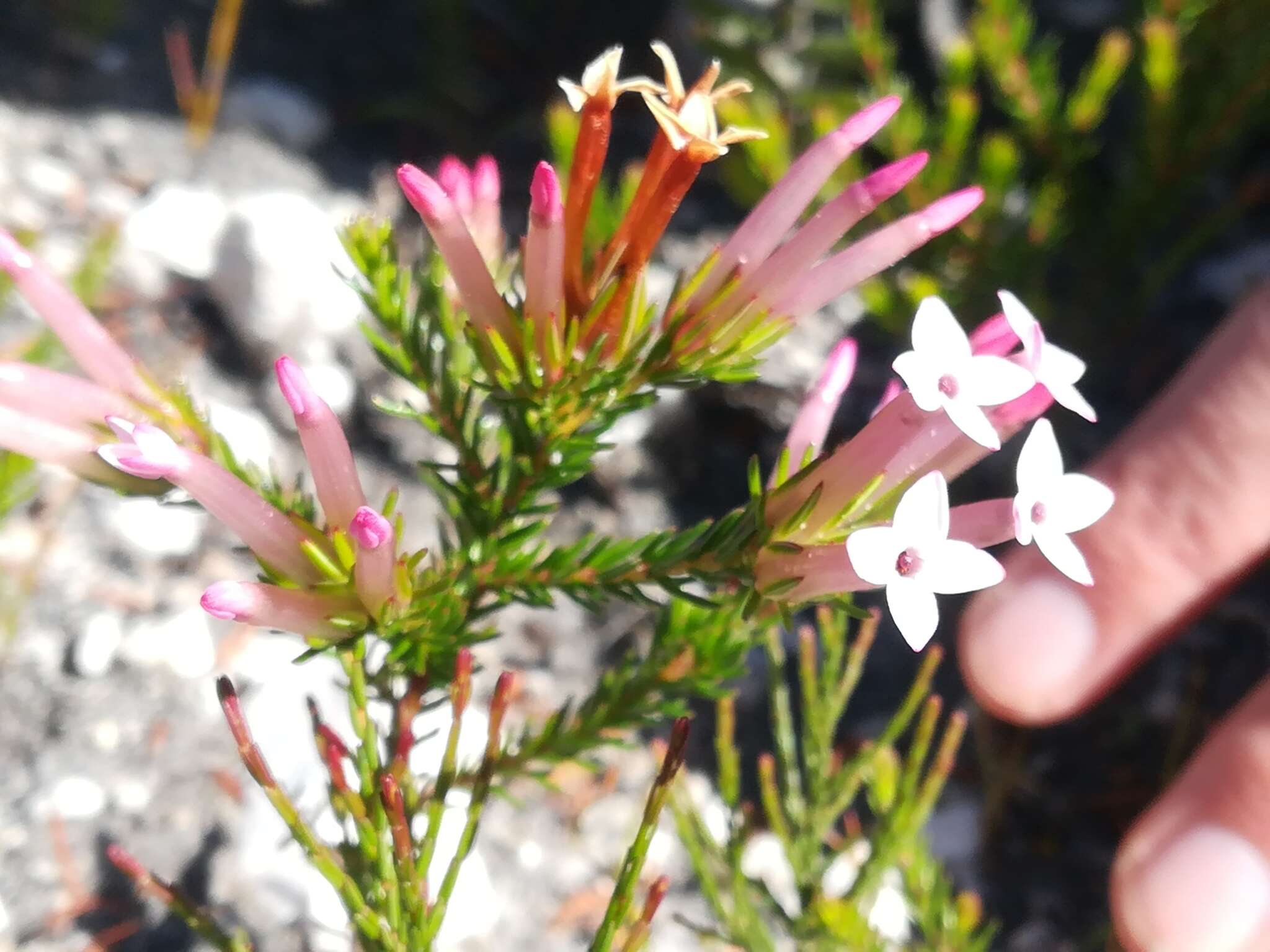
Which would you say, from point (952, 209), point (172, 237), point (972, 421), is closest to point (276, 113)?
point (172, 237)

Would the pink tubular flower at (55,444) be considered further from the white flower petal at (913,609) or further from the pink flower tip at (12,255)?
the white flower petal at (913,609)

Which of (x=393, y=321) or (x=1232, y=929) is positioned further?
(x=1232, y=929)

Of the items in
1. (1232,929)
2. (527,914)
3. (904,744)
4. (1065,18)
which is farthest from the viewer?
(1065,18)

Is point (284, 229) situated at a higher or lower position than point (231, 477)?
lower

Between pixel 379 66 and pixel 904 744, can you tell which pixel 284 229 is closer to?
pixel 379 66

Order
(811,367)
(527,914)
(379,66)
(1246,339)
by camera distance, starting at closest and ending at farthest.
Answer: (527,914)
(1246,339)
(811,367)
(379,66)

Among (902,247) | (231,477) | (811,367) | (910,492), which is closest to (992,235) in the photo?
(811,367)

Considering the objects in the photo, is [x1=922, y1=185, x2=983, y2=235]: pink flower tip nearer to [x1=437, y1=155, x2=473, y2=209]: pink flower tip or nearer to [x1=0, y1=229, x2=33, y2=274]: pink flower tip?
[x1=437, y1=155, x2=473, y2=209]: pink flower tip

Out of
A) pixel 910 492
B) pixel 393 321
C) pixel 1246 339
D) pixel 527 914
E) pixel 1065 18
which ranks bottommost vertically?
pixel 527 914

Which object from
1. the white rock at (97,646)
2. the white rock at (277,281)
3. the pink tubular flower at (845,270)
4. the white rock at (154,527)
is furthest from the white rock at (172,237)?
the pink tubular flower at (845,270)
